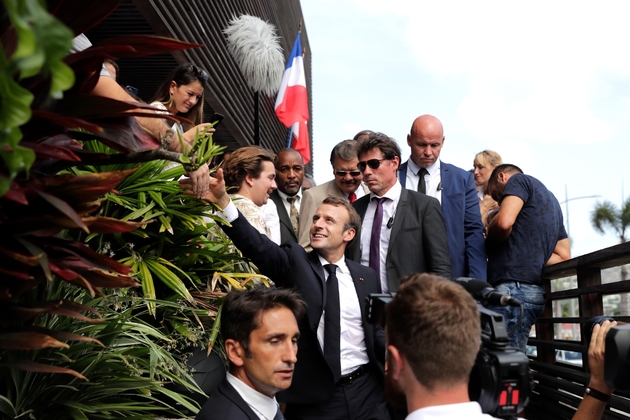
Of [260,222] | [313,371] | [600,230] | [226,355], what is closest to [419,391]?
[226,355]

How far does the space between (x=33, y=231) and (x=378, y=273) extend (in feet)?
10.4

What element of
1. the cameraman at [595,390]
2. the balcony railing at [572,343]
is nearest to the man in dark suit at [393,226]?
the balcony railing at [572,343]

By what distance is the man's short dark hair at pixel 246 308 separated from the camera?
10.0ft

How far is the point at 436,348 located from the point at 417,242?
8.85 ft

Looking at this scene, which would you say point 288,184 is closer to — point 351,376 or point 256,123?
point 351,376

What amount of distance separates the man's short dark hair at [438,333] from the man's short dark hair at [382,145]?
2.89 metres

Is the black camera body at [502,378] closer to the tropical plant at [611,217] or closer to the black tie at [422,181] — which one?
the black tie at [422,181]

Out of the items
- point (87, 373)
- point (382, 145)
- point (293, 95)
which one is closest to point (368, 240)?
point (382, 145)

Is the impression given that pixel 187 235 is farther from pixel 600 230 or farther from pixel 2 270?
pixel 600 230

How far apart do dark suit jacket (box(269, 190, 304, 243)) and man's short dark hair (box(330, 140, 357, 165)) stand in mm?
556

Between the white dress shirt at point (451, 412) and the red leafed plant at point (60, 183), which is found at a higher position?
the red leafed plant at point (60, 183)

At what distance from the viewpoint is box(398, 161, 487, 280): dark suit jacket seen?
489 cm

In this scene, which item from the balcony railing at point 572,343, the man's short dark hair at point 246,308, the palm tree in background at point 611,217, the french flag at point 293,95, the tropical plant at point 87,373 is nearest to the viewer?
the tropical plant at point 87,373

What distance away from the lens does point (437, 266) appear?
435 centimetres
